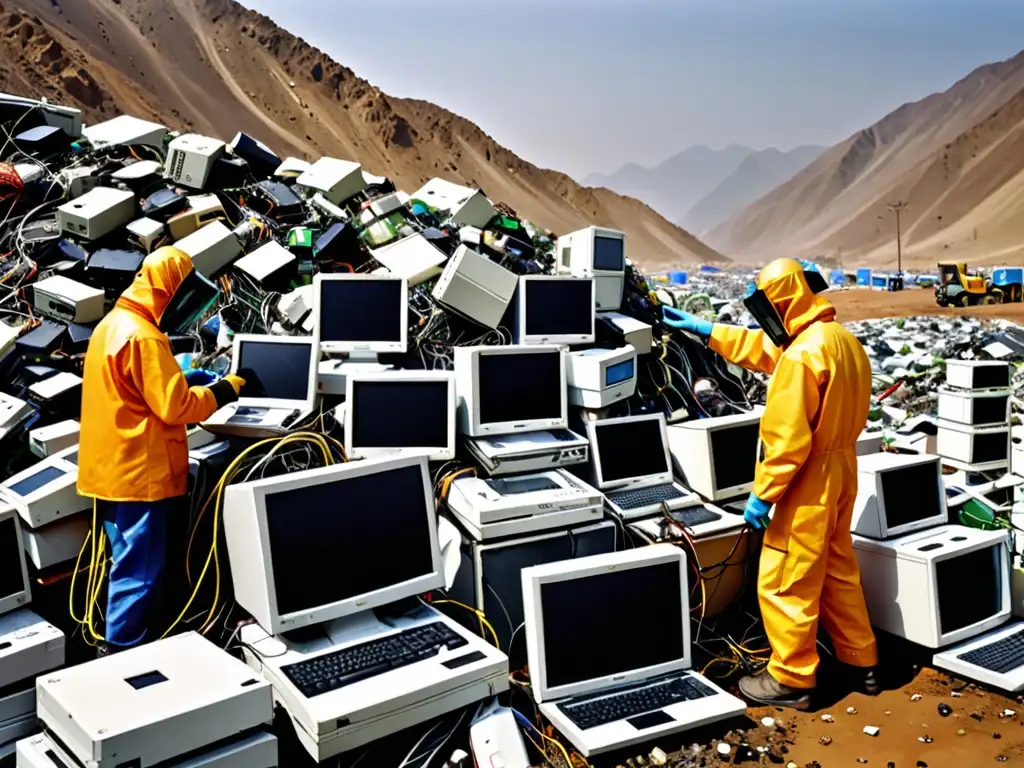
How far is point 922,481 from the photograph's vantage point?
3.82 m

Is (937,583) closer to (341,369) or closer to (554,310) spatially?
(554,310)

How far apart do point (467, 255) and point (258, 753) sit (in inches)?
117

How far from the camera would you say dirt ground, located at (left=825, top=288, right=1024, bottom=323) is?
18.1 metres

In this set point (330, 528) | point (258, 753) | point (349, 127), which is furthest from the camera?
point (349, 127)

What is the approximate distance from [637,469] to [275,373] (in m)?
1.85

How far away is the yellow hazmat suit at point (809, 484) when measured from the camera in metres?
3.20

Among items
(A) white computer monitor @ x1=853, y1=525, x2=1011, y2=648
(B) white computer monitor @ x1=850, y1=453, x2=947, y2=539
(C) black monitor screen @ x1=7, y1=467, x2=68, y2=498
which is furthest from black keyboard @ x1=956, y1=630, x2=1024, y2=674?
(C) black monitor screen @ x1=7, y1=467, x2=68, y2=498

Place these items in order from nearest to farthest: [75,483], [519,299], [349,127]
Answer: [75,483] < [519,299] < [349,127]

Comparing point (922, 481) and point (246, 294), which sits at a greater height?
point (246, 294)

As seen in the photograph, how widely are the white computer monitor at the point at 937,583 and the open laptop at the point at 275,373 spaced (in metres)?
2.69

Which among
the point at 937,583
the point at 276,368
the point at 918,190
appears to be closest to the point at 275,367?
the point at 276,368

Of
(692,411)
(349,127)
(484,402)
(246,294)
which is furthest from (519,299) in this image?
(349,127)

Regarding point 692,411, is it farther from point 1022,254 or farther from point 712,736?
point 1022,254

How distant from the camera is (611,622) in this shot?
3043 millimetres
